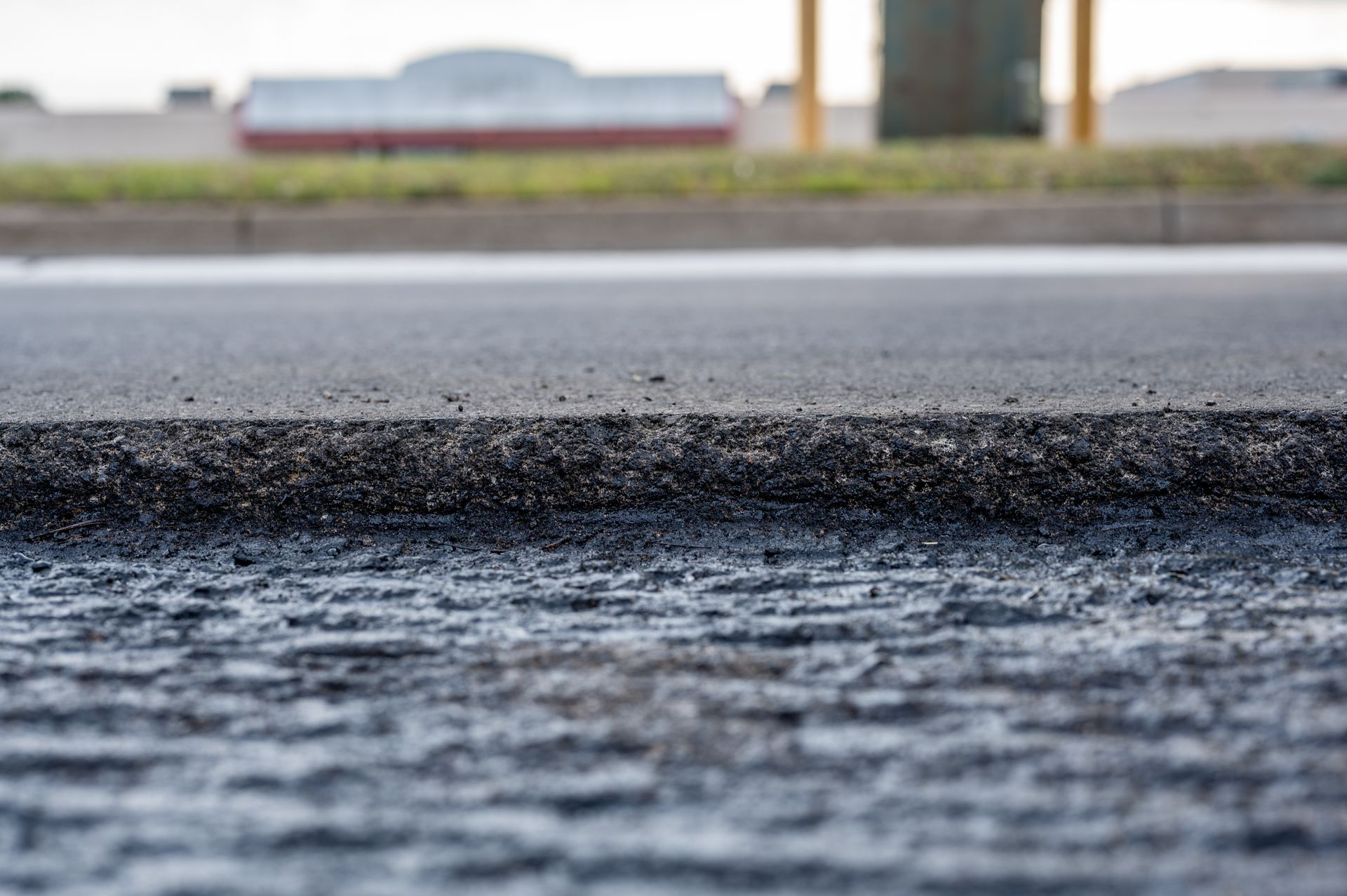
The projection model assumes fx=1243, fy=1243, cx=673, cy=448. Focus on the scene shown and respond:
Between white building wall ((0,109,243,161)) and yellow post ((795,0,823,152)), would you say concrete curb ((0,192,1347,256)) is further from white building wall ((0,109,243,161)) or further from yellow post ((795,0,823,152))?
white building wall ((0,109,243,161))

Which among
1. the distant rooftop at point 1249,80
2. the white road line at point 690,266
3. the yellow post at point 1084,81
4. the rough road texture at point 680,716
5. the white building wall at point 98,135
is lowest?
the rough road texture at point 680,716

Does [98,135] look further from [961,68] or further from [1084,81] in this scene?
[1084,81]

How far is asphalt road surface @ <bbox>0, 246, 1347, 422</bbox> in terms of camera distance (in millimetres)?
3109

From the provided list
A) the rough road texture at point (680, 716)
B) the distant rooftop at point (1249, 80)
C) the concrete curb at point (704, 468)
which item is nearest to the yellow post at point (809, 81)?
the concrete curb at point (704, 468)

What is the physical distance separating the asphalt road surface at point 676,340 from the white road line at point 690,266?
0.06 metres

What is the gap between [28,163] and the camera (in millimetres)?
11922

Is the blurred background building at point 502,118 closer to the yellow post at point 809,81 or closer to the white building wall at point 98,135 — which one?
the white building wall at point 98,135

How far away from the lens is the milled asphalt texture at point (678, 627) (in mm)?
1325

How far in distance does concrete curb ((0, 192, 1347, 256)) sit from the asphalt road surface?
146cm

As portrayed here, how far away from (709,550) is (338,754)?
0.97 meters

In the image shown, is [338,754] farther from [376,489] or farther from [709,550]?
[376,489]

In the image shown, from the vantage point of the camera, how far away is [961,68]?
12672 mm

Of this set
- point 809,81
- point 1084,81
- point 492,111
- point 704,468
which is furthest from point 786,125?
point 704,468

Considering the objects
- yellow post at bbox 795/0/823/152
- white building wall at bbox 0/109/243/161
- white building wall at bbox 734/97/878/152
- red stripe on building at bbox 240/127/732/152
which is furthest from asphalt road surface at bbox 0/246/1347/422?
red stripe on building at bbox 240/127/732/152
